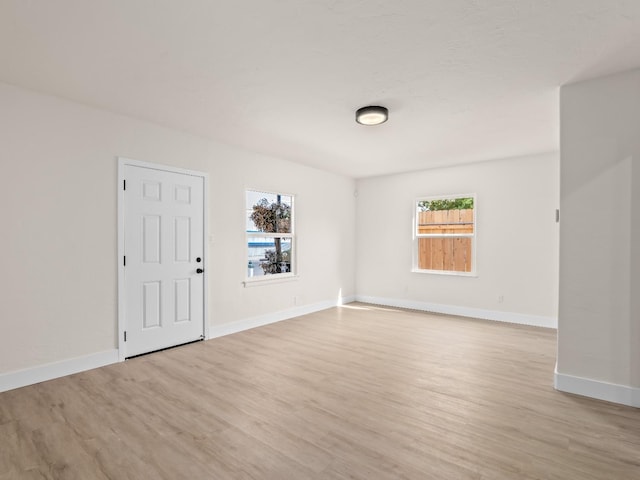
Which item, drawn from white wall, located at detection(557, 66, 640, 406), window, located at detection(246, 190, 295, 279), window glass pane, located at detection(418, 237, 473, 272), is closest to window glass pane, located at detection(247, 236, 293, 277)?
window, located at detection(246, 190, 295, 279)

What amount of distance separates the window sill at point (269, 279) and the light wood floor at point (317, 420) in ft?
4.11

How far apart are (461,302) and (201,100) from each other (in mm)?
4958

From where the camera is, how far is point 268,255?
5.43 meters

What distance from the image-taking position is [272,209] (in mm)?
5473

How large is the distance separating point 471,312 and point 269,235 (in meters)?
3.54

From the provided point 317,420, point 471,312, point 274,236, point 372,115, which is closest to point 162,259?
point 274,236

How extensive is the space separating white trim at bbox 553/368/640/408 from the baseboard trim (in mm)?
3609

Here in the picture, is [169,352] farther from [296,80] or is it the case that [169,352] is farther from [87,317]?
[296,80]

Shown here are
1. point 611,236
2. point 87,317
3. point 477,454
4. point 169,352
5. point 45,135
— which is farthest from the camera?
point 169,352

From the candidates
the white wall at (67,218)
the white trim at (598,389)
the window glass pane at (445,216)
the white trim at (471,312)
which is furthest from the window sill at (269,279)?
the white trim at (598,389)

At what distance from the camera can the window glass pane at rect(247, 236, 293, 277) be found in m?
5.15

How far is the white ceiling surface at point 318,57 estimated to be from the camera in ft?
6.49

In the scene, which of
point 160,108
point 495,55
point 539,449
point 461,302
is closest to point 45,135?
point 160,108

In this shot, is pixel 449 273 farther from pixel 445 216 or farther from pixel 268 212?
pixel 268 212
